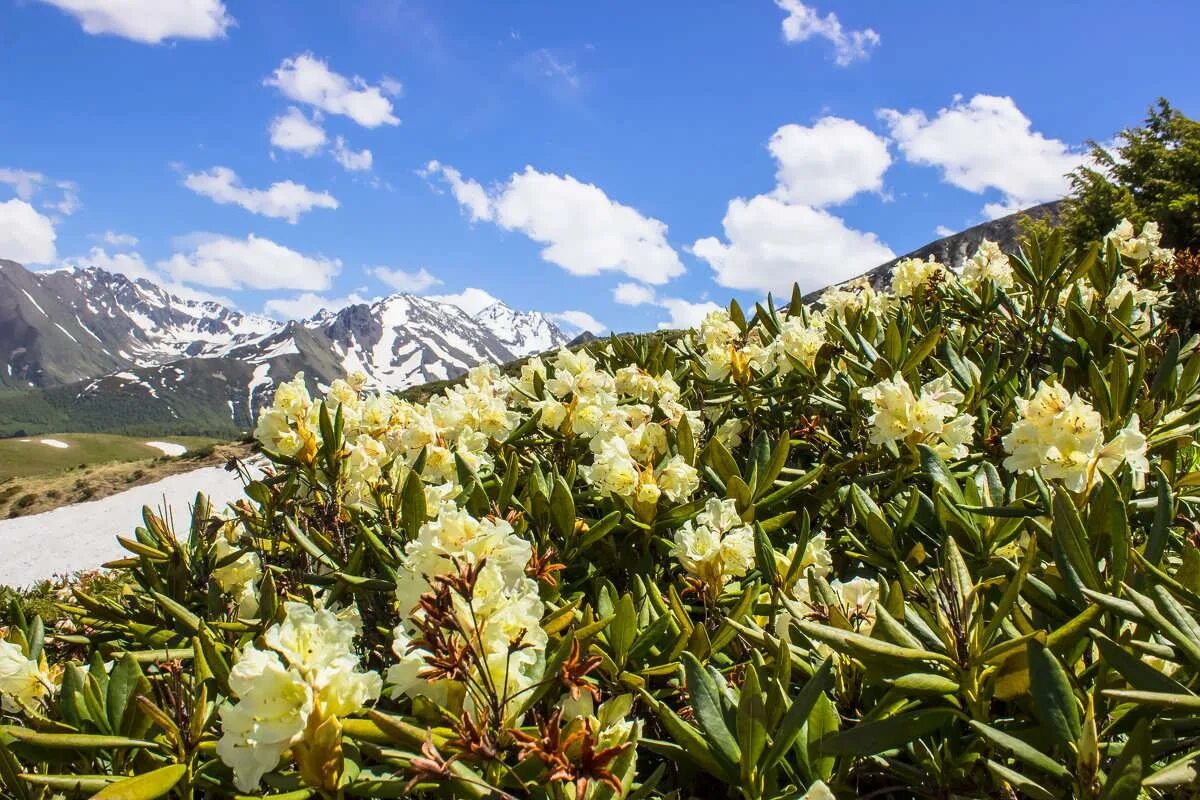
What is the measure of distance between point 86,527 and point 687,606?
2224 centimetres

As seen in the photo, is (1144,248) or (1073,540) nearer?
(1073,540)

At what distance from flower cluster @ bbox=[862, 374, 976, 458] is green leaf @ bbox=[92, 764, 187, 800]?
201cm

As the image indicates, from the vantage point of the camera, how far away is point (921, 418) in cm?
222

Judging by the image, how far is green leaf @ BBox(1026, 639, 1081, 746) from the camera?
1069mm

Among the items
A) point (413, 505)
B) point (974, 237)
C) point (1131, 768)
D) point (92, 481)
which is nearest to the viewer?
point (1131, 768)

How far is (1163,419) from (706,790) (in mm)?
1850

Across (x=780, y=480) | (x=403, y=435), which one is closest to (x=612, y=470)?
(x=780, y=480)

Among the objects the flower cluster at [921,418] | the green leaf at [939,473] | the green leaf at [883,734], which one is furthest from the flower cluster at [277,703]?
the flower cluster at [921,418]

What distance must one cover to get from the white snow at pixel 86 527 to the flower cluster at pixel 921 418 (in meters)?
14.9

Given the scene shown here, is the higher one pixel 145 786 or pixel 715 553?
pixel 715 553

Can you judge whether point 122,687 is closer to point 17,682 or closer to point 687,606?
point 17,682

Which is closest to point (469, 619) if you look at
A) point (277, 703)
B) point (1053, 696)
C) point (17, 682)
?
point (277, 703)

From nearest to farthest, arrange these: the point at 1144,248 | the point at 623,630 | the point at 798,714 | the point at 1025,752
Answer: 1. the point at 1025,752
2. the point at 798,714
3. the point at 623,630
4. the point at 1144,248

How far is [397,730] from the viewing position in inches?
42.4
